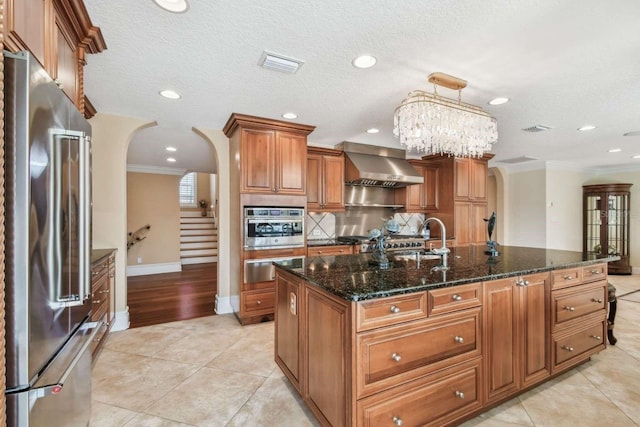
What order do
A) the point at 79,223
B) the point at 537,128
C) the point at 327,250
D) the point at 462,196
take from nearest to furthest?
the point at 79,223 < the point at 537,128 < the point at 327,250 < the point at 462,196

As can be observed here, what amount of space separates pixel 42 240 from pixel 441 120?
2.65 meters

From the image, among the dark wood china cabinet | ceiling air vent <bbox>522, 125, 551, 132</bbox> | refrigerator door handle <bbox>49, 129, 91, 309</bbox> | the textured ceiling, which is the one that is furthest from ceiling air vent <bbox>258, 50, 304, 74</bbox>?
the dark wood china cabinet

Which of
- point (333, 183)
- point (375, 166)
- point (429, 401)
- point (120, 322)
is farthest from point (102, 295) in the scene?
point (375, 166)

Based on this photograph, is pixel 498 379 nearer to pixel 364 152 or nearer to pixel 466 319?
pixel 466 319

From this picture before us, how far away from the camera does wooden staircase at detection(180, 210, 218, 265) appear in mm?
7855

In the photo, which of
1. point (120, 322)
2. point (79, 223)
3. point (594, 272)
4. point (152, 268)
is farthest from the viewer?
point (152, 268)

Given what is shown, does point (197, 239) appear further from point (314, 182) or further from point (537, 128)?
point (537, 128)

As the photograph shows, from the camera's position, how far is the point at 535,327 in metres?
2.01

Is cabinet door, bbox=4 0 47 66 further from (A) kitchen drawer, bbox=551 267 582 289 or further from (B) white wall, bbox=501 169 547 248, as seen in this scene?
(B) white wall, bbox=501 169 547 248

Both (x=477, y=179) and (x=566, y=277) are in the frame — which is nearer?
(x=566, y=277)

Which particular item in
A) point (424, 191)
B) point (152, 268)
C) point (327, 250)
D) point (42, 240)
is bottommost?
point (152, 268)

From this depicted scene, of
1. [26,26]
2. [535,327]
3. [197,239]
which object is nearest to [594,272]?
[535,327]

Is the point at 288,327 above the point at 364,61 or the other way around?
the other way around

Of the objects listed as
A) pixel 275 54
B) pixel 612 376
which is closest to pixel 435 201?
pixel 612 376
